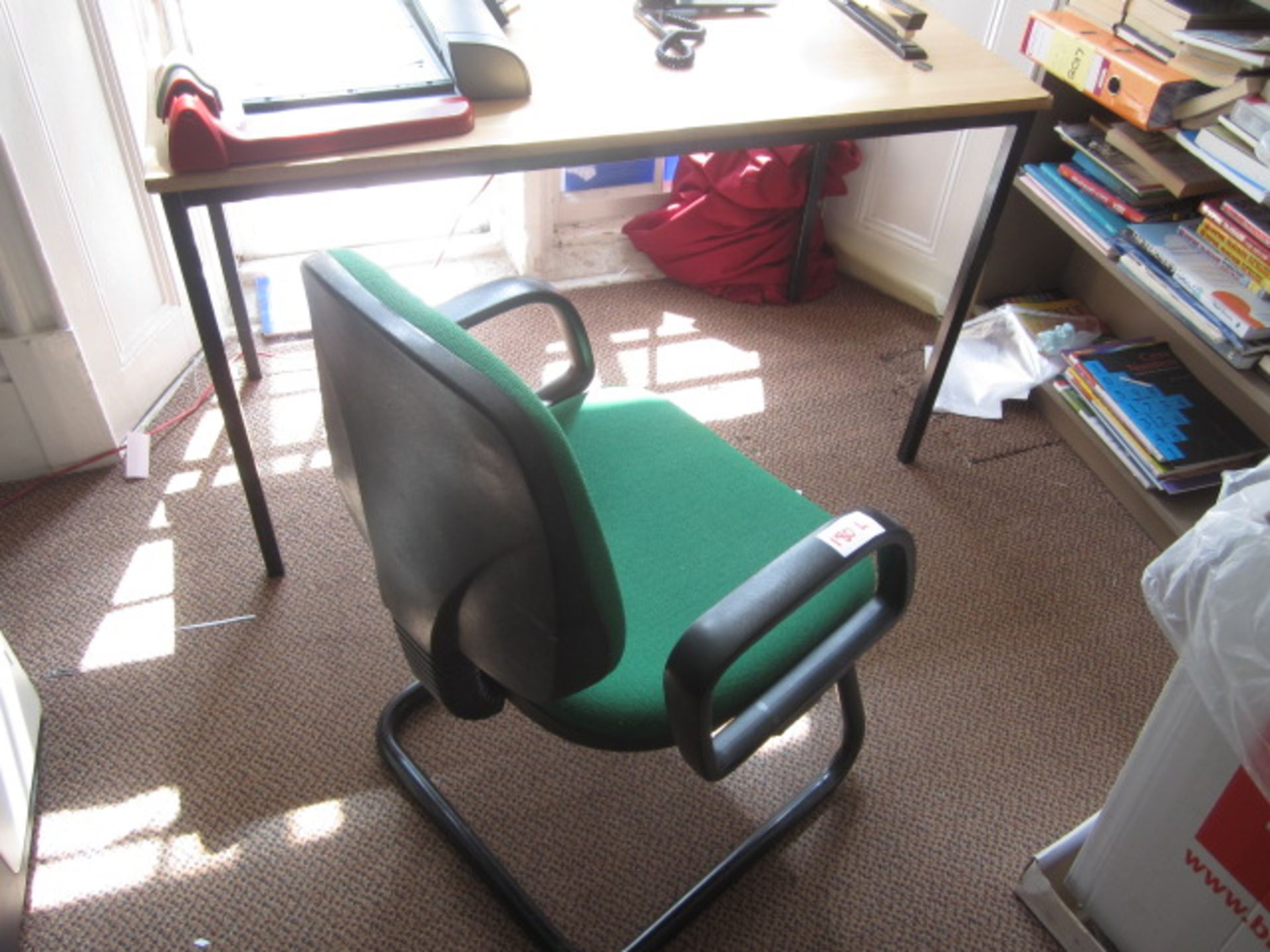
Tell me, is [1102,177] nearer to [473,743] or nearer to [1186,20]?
[1186,20]

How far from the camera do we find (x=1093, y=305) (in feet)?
7.35

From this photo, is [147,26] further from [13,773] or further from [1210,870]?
[1210,870]

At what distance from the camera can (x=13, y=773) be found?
130cm

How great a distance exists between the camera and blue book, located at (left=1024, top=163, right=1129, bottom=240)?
182 centimetres

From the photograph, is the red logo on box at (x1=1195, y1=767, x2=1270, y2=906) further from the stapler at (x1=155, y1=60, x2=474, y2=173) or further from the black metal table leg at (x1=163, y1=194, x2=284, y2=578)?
the black metal table leg at (x1=163, y1=194, x2=284, y2=578)

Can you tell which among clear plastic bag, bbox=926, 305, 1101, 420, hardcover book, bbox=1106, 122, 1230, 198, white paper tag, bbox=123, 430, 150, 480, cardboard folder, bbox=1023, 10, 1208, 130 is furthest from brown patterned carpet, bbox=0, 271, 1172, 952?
cardboard folder, bbox=1023, 10, 1208, 130

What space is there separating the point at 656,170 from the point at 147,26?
4.00ft

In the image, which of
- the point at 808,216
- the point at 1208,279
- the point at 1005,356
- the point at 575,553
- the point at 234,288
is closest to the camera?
the point at 575,553

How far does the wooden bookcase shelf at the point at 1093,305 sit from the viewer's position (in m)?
1.80

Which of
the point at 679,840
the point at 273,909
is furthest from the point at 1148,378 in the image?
the point at 273,909

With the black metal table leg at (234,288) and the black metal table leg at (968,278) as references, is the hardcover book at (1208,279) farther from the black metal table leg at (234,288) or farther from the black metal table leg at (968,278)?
the black metal table leg at (234,288)

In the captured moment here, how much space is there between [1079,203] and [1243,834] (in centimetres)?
124

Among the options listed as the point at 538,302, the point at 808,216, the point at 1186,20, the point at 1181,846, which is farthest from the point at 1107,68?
the point at 1181,846

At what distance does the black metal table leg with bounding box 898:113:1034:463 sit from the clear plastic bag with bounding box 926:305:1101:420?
0.54 ft
